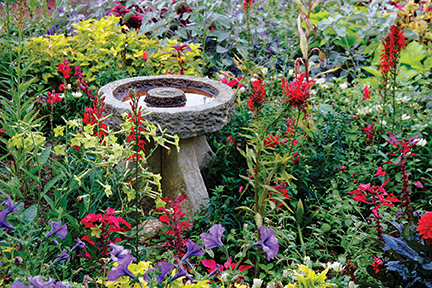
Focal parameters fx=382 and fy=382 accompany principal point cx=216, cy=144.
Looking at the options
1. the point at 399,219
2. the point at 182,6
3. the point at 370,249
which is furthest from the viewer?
the point at 182,6

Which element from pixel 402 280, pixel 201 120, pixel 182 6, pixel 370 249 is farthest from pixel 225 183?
pixel 182 6

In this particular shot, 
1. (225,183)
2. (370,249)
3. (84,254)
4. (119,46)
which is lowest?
(370,249)

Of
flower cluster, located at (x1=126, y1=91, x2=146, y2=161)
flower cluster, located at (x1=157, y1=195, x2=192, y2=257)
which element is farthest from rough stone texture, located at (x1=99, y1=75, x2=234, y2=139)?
flower cluster, located at (x1=157, y1=195, x2=192, y2=257)

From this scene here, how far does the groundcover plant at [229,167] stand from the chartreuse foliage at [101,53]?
0.02 metres

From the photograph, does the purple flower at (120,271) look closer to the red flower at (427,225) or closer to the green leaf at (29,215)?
the green leaf at (29,215)

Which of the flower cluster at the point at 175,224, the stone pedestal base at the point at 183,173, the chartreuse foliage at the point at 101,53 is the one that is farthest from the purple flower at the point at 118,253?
the chartreuse foliage at the point at 101,53

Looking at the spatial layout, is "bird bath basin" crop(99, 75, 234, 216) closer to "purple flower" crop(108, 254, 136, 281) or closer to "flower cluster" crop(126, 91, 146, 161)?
"flower cluster" crop(126, 91, 146, 161)

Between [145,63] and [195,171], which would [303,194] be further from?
[145,63]

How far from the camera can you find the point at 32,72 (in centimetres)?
363

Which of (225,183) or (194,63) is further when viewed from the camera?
(194,63)

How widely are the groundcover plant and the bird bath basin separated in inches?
4.2

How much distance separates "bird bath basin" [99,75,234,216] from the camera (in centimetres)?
235

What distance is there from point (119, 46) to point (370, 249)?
2.91 m

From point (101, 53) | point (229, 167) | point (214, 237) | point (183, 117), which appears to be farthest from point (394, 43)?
point (101, 53)
